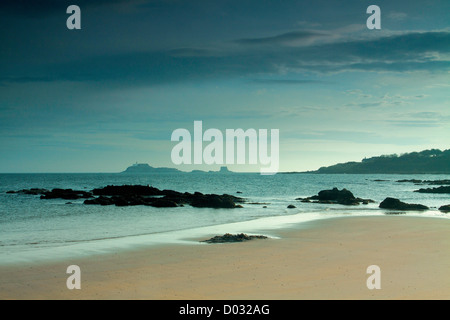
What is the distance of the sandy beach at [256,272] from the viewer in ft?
34.0

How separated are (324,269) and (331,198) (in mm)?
39103

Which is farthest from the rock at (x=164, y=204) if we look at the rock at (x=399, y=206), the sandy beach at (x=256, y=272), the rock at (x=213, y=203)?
the sandy beach at (x=256, y=272)

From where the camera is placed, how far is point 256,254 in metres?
15.4

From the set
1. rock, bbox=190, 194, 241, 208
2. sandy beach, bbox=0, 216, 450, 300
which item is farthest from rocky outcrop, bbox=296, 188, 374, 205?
sandy beach, bbox=0, 216, 450, 300

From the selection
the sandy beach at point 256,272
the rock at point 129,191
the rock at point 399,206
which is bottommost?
the rock at point 399,206

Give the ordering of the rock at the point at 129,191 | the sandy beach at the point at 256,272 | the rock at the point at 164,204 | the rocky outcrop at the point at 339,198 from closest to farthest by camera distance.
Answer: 1. the sandy beach at the point at 256,272
2. the rock at the point at 164,204
3. the rocky outcrop at the point at 339,198
4. the rock at the point at 129,191

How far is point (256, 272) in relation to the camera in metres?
12.5

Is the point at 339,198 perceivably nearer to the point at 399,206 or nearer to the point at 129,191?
the point at 399,206

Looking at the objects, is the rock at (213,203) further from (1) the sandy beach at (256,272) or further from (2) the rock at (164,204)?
(1) the sandy beach at (256,272)

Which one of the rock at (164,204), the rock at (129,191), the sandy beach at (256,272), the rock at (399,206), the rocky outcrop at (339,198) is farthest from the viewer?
the rock at (129,191)

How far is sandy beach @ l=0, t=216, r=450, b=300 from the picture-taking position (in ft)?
34.0

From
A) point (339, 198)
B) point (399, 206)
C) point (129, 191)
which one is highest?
point (129, 191)

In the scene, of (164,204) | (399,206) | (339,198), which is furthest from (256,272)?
(339,198)
